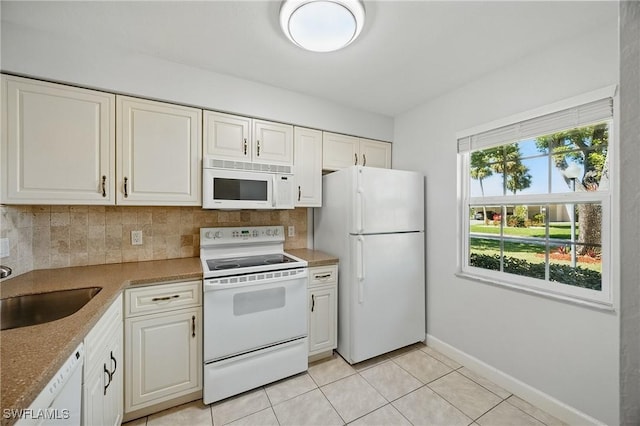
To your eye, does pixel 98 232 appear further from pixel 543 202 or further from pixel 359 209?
pixel 543 202

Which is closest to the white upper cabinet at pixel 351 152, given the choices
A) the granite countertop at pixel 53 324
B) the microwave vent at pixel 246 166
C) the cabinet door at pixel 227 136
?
the microwave vent at pixel 246 166

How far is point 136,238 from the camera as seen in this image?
2.16 m

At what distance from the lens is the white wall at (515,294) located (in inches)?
61.6

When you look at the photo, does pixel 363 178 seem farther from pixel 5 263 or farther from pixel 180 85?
pixel 5 263

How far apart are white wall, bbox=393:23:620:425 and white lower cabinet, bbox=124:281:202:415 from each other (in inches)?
82.6

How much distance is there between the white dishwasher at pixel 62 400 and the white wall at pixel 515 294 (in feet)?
8.27

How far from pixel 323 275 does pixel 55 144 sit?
2.07 metres

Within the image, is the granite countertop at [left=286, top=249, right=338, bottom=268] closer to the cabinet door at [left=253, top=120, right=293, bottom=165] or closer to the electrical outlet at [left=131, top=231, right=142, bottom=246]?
the cabinet door at [left=253, top=120, right=293, bottom=165]

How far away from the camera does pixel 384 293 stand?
2.36m

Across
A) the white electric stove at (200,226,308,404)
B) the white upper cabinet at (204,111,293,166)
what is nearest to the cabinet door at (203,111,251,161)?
the white upper cabinet at (204,111,293,166)

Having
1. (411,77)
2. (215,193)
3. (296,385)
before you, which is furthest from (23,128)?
(411,77)

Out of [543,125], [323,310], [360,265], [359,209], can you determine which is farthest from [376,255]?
[543,125]

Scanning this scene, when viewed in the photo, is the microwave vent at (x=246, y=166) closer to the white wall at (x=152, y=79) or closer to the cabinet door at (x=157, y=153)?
the cabinet door at (x=157, y=153)

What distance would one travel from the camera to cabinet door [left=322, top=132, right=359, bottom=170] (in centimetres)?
265
